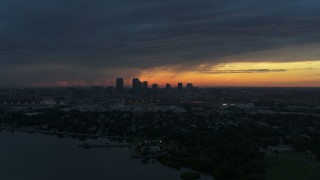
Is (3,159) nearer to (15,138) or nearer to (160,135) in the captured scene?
(15,138)

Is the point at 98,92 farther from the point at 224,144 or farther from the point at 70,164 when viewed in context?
the point at 70,164

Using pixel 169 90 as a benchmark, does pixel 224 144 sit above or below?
below

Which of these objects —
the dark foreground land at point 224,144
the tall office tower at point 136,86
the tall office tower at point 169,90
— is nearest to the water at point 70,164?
the dark foreground land at point 224,144

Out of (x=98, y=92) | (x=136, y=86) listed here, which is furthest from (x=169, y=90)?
(x=98, y=92)

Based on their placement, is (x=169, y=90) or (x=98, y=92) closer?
(x=98, y=92)

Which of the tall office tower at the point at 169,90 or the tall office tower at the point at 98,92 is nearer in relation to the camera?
the tall office tower at the point at 98,92

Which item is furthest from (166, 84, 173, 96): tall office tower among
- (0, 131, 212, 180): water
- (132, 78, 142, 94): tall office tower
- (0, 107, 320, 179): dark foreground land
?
(0, 131, 212, 180): water

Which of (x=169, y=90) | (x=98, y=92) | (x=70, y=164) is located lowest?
(x=70, y=164)

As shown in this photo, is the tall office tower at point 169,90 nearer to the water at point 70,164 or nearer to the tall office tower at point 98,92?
the tall office tower at point 98,92

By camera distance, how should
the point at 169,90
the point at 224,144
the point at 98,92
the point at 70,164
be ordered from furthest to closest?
the point at 169,90 → the point at 98,92 → the point at 224,144 → the point at 70,164
